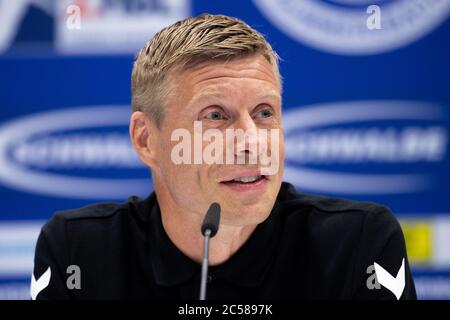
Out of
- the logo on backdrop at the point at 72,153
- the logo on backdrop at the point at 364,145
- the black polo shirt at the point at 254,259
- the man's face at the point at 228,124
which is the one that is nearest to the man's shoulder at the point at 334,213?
the black polo shirt at the point at 254,259

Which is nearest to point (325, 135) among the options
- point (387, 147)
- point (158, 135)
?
point (387, 147)

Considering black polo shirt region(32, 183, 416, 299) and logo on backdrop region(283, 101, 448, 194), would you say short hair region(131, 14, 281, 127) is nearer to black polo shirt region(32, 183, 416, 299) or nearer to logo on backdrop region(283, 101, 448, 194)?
black polo shirt region(32, 183, 416, 299)

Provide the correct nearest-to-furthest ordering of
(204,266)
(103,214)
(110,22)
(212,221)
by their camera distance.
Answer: (204,266)
(212,221)
(103,214)
(110,22)

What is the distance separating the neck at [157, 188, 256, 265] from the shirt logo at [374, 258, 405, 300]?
1.40ft

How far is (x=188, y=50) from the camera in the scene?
2.15 m

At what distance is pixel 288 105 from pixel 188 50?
6.27 ft

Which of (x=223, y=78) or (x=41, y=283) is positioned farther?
(x=41, y=283)

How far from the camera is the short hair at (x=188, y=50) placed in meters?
2.15

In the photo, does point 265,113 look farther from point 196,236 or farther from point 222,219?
point 196,236

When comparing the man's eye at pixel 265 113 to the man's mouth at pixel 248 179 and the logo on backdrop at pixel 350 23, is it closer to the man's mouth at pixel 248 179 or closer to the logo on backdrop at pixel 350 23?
the man's mouth at pixel 248 179

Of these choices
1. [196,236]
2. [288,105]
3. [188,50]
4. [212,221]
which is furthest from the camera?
[288,105]

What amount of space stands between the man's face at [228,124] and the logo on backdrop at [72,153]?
1.77 m

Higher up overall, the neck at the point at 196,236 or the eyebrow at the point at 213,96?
the eyebrow at the point at 213,96

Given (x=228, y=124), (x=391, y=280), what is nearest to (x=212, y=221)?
(x=228, y=124)
